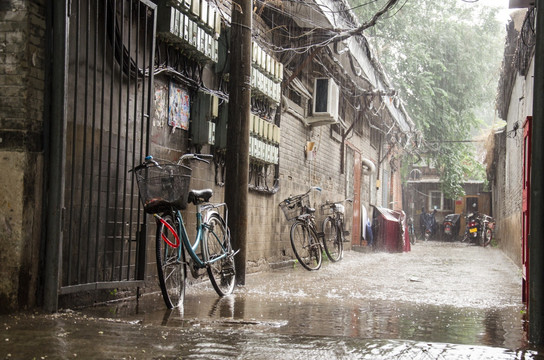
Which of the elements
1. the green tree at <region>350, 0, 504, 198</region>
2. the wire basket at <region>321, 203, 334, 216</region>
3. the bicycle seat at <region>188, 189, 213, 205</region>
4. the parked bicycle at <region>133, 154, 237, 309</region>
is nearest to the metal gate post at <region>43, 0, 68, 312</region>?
the parked bicycle at <region>133, 154, 237, 309</region>

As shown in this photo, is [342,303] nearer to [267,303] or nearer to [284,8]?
[267,303]

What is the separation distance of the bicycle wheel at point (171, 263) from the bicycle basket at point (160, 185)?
187 mm

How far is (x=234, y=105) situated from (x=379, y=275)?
3850 mm

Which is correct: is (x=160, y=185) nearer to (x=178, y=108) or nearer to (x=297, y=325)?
(x=297, y=325)

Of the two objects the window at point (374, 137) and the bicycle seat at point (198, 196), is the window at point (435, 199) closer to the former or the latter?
the window at point (374, 137)

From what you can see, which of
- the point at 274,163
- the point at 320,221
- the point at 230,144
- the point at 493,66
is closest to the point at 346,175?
the point at 320,221

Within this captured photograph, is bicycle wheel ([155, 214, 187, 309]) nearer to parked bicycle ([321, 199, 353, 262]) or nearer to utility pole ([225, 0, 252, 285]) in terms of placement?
utility pole ([225, 0, 252, 285])

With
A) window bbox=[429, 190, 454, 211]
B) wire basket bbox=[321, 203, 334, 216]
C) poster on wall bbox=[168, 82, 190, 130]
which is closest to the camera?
poster on wall bbox=[168, 82, 190, 130]

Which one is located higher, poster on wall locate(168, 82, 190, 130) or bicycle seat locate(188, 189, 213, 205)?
poster on wall locate(168, 82, 190, 130)

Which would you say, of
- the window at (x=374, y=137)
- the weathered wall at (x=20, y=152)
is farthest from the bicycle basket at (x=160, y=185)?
the window at (x=374, y=137)

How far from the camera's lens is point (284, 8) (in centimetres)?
955

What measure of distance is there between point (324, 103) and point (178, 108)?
584cm

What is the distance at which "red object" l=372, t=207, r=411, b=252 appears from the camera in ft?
55.5

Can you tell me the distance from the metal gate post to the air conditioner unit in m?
7.93
